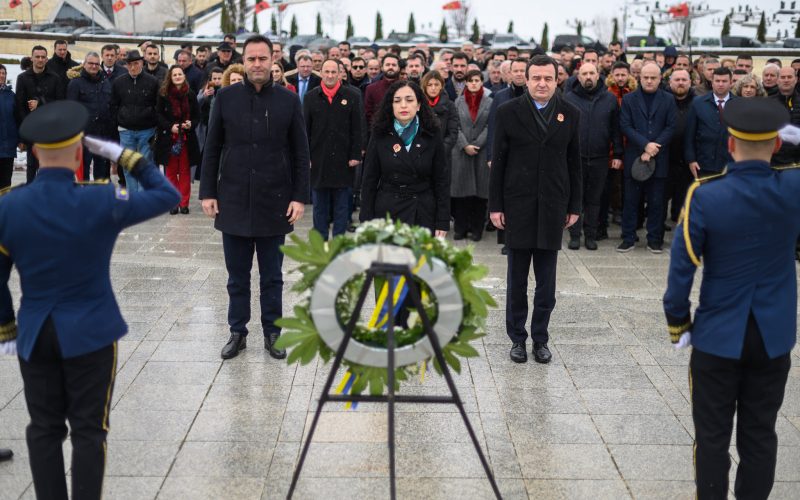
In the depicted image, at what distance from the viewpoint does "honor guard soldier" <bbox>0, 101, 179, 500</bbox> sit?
397 cm

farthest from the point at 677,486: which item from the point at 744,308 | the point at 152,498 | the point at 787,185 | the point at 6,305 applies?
the point at 6,305

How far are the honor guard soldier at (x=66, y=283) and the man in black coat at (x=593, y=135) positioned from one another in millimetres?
7424

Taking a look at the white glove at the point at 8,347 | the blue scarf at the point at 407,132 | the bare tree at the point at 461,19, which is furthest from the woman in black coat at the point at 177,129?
the bare tree at the point at 461,19

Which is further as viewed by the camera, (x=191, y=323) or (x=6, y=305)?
(x=191, y=323)

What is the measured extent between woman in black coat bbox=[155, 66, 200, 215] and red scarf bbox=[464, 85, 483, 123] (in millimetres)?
3814

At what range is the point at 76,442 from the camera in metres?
4.16

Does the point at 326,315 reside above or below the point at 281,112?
below

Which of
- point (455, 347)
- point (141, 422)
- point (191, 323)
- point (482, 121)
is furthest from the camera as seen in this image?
point (482, 121)

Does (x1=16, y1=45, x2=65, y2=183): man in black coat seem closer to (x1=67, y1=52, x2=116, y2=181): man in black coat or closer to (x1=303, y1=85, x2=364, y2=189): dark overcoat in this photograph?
(x1=67, y1=52, x2=116, y2=181): man in black coat

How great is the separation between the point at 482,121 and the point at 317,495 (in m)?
7.33

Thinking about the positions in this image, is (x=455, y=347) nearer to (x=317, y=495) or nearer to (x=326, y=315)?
(x=326, y=315)

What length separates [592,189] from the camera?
11062 millimetres

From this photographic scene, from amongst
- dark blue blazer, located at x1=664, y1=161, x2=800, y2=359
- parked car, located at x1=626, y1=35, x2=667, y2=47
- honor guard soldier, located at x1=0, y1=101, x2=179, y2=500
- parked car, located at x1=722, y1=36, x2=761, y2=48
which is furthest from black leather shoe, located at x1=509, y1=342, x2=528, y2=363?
parked car, located at x1=722, y1=36, x2=761, y2=48

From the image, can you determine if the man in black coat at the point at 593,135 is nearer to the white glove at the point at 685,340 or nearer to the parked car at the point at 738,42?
the white glove at the point at 685,340
